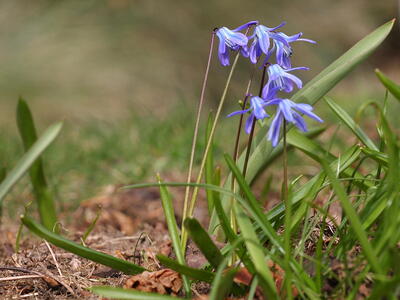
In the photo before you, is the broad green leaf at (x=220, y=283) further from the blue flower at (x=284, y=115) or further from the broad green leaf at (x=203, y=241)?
the blue flower at (x=284, y=115)

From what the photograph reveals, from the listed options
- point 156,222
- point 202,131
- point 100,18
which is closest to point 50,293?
point 156,222

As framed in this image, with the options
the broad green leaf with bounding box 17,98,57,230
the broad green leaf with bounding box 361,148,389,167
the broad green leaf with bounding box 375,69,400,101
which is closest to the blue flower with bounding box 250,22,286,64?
the broad green leaf with bounding box 375,69,400,101

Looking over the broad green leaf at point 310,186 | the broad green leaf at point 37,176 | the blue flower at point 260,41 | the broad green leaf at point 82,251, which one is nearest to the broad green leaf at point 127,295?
the broad green leaf at point 82,251

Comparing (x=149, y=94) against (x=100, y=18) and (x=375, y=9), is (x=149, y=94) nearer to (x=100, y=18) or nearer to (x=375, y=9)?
(x=100, y=18)

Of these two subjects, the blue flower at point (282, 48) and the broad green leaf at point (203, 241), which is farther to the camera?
the blue flower at point (282, 48)

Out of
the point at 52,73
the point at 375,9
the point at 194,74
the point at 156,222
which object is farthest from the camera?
the point at 375,9

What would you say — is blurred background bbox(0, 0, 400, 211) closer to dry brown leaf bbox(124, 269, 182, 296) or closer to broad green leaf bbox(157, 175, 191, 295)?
broad green leaf bbox(157, 175, 191, 295)

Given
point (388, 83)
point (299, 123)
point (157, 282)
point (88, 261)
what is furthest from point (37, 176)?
point (388, 83)
